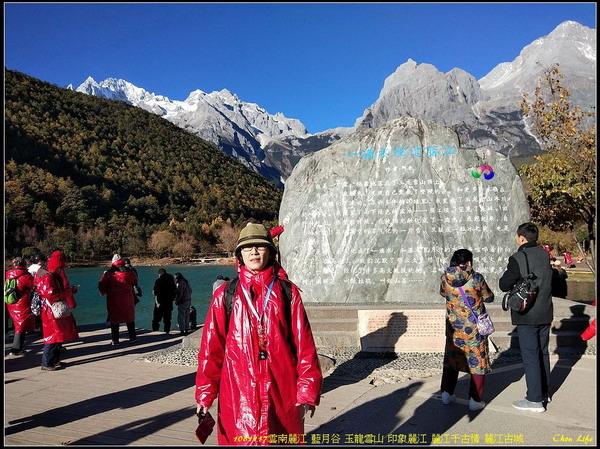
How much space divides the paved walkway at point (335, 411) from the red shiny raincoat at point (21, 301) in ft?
3.53

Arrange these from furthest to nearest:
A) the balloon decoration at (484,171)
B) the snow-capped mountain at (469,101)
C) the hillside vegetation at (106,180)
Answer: the snow-capped mountain at (469,101) → the hillside vegetation at (106,180) → the balloon decoration at (484,171)

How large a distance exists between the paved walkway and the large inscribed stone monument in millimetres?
2371

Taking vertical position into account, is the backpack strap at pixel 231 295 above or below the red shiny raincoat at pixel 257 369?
above

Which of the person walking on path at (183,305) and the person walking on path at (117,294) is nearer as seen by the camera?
the person walking on path at (117,294)

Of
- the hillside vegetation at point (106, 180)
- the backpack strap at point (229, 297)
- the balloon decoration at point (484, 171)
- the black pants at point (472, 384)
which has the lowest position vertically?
the black pants at point (472, 384)

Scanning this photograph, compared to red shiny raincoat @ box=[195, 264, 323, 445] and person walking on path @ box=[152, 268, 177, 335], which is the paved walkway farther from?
person walking on path @ box=[152, 268, 177, 335]

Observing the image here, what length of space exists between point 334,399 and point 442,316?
2.30 meters

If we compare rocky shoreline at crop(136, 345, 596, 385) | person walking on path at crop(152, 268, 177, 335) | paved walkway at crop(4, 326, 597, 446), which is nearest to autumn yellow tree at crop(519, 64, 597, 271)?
rocky shoreline at crop(136, 345, 596, 385)

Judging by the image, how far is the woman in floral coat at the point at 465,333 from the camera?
3.51 meters

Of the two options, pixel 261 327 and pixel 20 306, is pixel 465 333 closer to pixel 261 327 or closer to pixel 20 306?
pixel 261 327

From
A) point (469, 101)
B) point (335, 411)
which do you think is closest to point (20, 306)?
point (335, 411)

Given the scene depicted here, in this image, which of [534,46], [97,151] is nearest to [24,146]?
[97,151]

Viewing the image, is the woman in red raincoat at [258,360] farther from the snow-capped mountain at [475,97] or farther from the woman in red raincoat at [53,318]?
the snow-capped mountain at [475,97]

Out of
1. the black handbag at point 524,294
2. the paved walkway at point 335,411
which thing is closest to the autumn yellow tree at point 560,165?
the paved walkway at point 335,411
